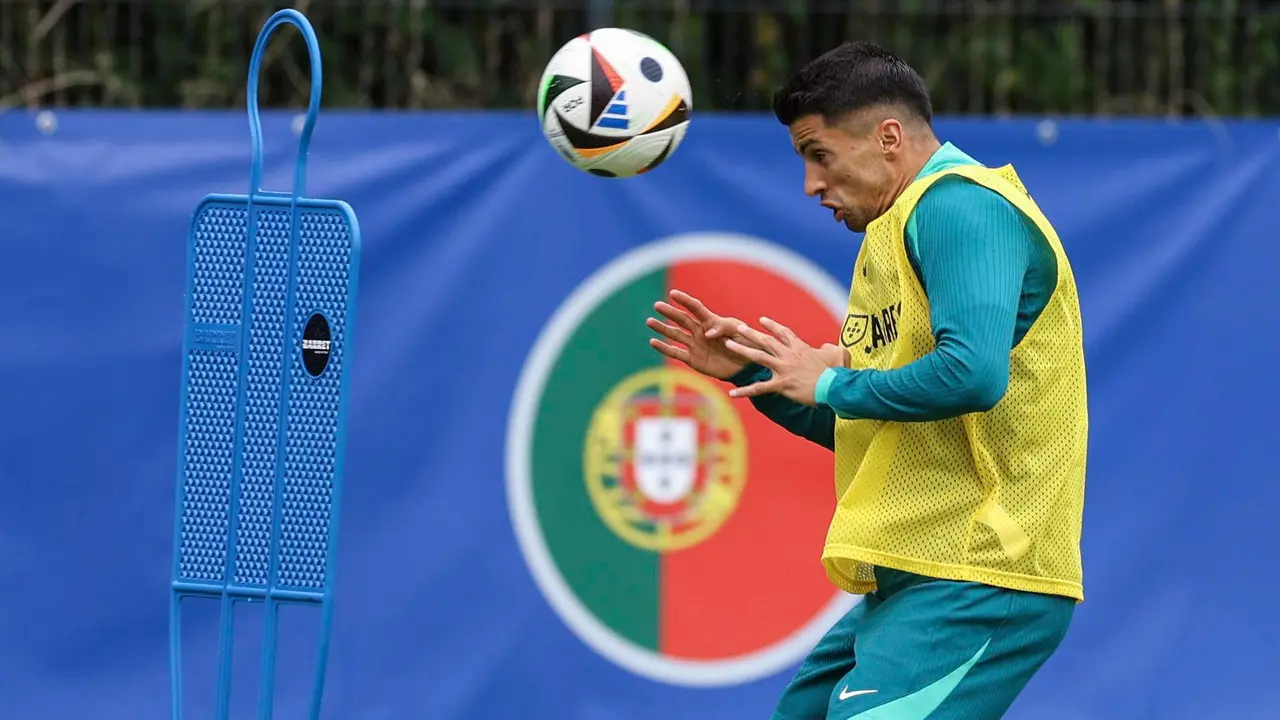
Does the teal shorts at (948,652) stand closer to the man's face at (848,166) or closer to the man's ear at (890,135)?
the man's face at (848,166)

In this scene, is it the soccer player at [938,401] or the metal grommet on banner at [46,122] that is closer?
the soccer player at [938,401]

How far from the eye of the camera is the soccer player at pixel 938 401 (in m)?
3.41

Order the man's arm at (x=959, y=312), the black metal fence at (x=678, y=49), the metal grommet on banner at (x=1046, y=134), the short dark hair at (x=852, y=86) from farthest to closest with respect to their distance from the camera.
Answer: the black metal fence at (x=678, y=49)
the metal grommet on banner at (x=1046, y=134)
the short dark hair at (x=852, y=86)
the man's arm at (x=959, y=312)

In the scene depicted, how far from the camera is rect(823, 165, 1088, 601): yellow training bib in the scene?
3.56 m

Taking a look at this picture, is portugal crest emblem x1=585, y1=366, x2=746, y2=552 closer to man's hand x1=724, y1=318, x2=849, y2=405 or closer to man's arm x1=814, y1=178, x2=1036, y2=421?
man's hand x1=724, y1=318, x2=849, y2=405

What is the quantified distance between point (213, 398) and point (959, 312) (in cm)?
198

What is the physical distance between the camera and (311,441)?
419 centimetres

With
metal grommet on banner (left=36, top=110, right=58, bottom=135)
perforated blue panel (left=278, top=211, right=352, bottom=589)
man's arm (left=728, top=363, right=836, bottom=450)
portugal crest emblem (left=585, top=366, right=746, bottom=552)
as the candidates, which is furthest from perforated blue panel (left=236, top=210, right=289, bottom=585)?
metal grommet on banner (left=36, top=110, right=58, bottom=135)

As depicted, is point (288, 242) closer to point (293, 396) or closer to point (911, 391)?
point (293, 396)

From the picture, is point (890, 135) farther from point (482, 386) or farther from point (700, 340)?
point (482, 386)

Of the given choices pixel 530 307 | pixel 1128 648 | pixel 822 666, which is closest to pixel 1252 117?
pixel 1128 648

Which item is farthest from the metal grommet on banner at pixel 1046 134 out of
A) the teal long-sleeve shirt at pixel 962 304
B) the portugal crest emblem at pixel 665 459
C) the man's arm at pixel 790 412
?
the teal long-sleeve shirt at pixel 962 304

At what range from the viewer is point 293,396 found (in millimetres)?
4188

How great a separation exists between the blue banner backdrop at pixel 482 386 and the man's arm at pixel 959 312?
292 cm
